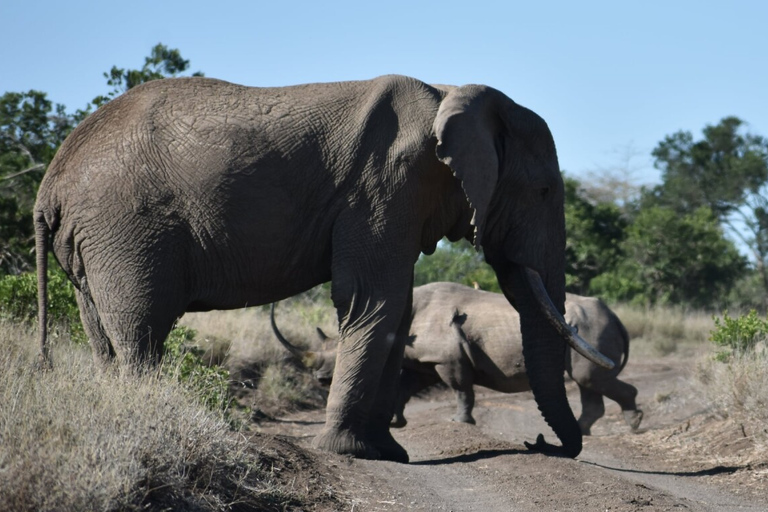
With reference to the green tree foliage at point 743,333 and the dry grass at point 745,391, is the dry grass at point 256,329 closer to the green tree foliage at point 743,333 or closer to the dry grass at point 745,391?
the green tree foliage at point 743,333

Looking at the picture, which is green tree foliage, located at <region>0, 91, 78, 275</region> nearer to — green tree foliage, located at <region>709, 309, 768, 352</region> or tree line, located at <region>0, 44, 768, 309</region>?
tree line, located at <region>0, 44, 768, 309</region>

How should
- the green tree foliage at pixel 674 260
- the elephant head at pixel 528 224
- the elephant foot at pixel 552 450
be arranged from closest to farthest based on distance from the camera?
1. the elephant head at pixel 528 224
2. the elephant foot at pixel 552 450
3. the green tree foliage at pixel 674 260

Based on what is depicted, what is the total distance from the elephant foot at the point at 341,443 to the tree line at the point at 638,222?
25.4ft

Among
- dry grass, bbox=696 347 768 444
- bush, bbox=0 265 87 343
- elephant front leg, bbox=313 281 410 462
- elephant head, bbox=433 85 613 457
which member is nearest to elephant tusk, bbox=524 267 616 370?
elephant head, bbox=433 85 613 457

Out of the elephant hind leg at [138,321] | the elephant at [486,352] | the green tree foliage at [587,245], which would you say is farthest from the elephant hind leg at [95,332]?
the green tree foliage at [587,245]

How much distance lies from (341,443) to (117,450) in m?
3.15

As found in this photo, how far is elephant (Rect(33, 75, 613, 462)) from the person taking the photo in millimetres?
8391

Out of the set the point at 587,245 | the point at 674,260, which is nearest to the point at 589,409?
the point at 587,245

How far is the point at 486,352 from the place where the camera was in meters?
13.5

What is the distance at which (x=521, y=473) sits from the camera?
339 inches

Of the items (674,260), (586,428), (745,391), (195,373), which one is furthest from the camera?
(674,260)

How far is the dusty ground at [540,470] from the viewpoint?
7594 mm

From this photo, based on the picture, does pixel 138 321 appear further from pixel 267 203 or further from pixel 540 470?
pixel 540 470

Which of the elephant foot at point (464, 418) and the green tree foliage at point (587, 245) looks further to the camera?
the green tree foliage at point (587, 245)
